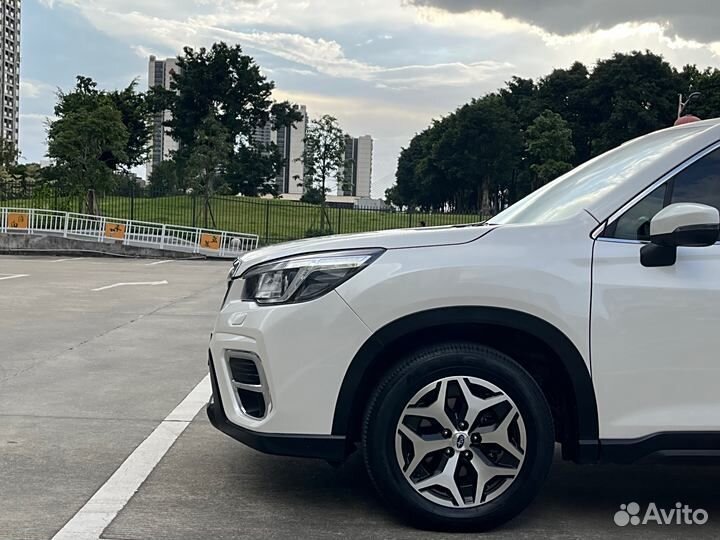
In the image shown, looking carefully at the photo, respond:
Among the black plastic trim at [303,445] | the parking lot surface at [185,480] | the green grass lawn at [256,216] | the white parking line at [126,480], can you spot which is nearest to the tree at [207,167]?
the green grass lawn at [256,216]

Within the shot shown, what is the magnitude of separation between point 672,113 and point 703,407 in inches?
2458

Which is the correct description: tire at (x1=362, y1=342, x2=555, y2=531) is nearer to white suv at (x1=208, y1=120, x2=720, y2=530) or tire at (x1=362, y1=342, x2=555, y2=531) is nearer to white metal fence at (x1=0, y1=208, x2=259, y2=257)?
white suv at (x1=208, y1=120, x2=720, y2=530)

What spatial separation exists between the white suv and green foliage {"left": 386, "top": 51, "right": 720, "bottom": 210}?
46.8 metres

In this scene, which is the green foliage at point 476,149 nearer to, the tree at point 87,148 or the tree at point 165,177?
the tree at point 165,177

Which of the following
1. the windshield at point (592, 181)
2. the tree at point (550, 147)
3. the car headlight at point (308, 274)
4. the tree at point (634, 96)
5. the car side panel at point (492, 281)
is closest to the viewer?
the car side panel at point (492, 281)

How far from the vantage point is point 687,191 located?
11.4 ft


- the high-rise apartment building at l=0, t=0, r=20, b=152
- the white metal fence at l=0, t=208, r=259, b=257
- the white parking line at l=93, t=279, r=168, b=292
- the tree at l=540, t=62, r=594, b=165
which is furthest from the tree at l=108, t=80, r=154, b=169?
the high-rise apartment building at l=0, t=0, r=20, b=152

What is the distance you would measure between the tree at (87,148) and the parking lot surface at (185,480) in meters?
25.0

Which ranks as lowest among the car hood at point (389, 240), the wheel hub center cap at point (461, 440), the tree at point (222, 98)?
the wheel hub center cap at point (461, 440)

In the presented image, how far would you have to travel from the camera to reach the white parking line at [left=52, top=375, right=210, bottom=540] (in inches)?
133

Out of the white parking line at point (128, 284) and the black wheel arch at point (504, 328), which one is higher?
the black wheel arch at point (504, 328)

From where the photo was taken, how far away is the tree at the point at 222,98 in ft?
202

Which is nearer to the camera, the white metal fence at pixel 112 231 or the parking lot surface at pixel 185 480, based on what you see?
the parking lot surface at pixel 185 480

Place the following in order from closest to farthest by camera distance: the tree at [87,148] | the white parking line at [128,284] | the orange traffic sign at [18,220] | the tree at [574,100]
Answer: the white parking line at [128,284], the orange traffic sign at [18,220], the tree at [87,148], the tree at [574,100]
